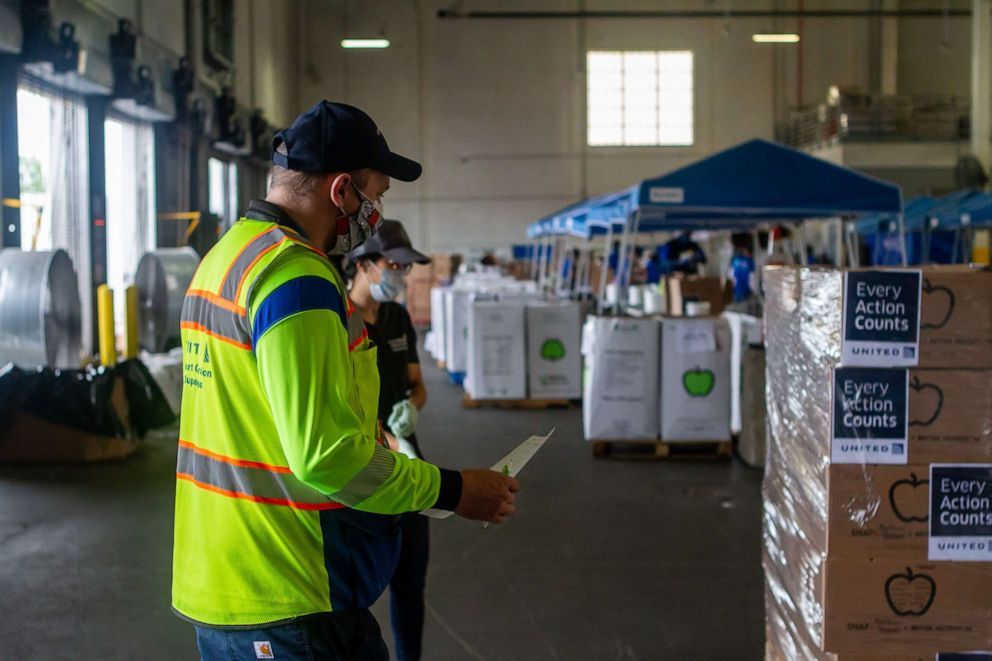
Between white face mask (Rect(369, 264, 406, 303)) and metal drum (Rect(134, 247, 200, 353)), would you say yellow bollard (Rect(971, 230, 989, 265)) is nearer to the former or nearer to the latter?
metal drum (Rect(134, 247, 200, 353))

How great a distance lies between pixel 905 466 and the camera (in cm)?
282

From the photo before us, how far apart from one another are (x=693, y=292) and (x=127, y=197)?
8011 mm

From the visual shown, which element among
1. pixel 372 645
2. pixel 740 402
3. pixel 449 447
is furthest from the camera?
pixel 449 447

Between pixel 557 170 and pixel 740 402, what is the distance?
20236 millimetres

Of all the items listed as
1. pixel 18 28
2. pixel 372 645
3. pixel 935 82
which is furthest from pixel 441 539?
pixel 935 82

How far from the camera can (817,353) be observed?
2.99 metres

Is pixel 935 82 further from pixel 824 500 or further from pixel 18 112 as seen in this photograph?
pixel 824 500

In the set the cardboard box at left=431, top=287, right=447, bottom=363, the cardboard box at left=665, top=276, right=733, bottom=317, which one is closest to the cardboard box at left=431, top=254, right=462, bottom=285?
the cardboard box at left=431, top=287, right=447, bottom=363

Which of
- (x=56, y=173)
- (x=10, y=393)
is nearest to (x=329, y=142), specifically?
(x=10, y=393)

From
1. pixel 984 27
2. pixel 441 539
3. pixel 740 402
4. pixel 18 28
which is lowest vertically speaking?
pixel 441 539

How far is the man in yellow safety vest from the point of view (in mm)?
1698

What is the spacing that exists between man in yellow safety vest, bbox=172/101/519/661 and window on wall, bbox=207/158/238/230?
56.9 feet

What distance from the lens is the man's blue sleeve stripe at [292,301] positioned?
1696 mm

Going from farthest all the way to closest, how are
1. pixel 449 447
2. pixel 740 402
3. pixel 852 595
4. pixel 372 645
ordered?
pixel 449 447 → pixel 740 402 → pixel 852 595 → pixel 372 645
